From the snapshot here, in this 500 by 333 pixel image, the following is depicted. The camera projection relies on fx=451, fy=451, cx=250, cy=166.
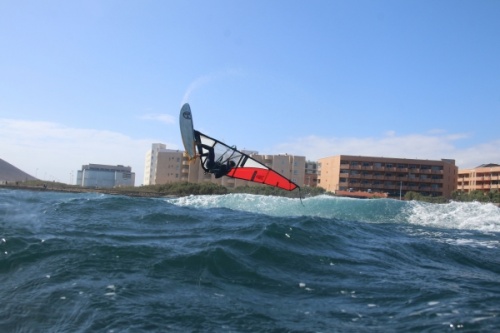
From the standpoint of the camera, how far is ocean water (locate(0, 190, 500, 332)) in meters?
3.95

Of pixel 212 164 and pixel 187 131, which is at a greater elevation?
pixel 187 131

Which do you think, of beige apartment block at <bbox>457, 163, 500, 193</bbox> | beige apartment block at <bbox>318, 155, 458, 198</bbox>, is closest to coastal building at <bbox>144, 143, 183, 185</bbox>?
beige apartment block at <bbox>318, 155, 458, 198</bbox>

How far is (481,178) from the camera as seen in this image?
2798 inches

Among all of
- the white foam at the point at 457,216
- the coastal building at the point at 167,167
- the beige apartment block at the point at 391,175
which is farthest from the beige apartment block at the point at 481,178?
the white foam at the point at 457,216

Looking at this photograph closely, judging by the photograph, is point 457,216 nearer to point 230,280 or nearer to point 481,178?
point 230,280

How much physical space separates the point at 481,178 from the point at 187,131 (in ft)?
243

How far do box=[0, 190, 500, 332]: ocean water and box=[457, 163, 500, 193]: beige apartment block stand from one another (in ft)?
220

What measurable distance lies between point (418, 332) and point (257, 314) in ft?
4.56

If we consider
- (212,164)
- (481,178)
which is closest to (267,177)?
(212,164)

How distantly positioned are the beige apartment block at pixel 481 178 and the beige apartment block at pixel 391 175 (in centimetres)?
877

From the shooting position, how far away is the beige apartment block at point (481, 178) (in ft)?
226

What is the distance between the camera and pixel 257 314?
13.6 ft

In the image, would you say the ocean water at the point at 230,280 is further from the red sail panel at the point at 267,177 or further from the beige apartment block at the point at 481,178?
the beige apartment block at the point at 481,178

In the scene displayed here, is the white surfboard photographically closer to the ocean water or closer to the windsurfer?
Result: the windsurfer
